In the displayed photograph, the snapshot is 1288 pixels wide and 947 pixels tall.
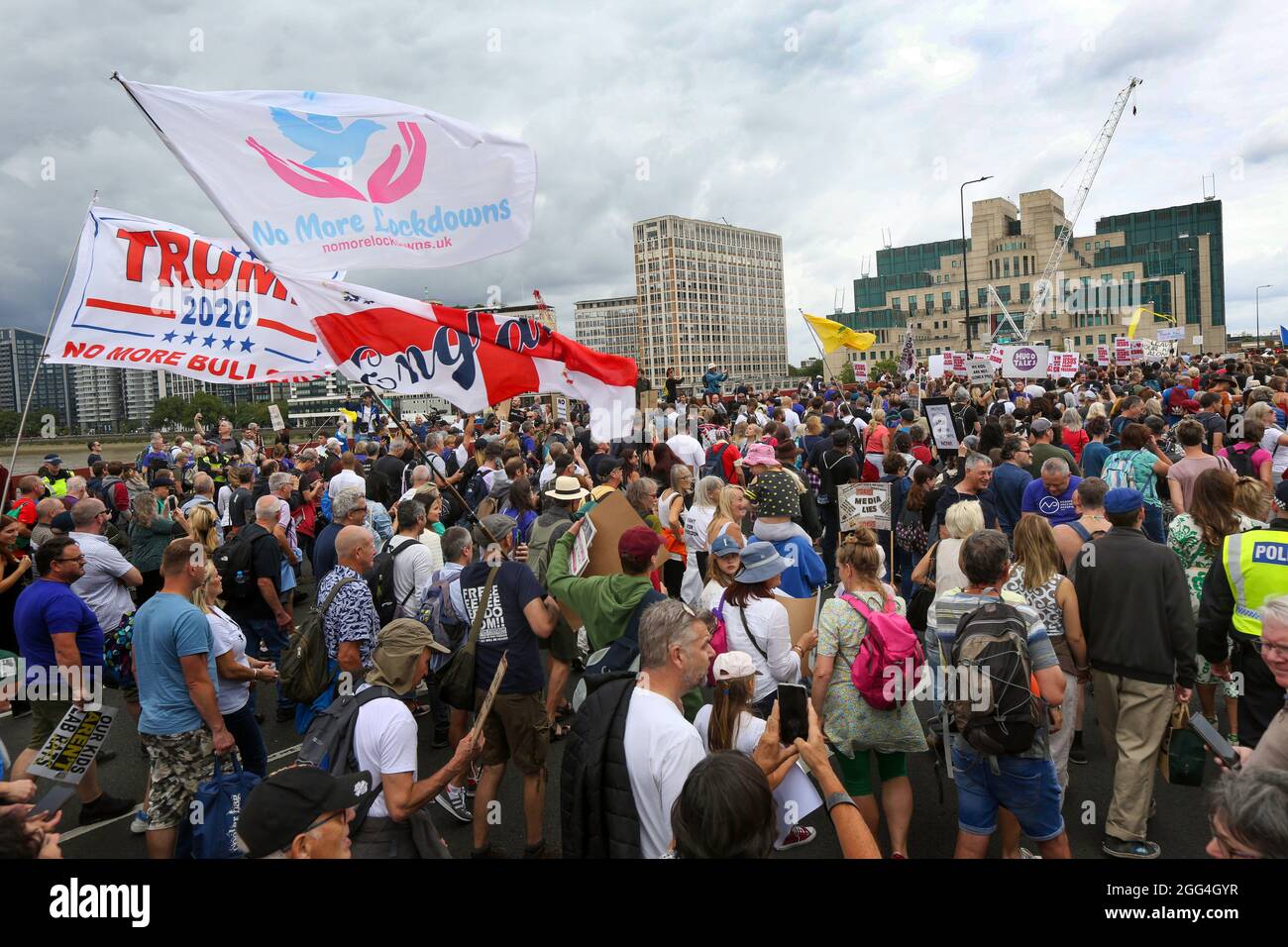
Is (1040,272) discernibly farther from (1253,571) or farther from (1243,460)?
(1253,571)

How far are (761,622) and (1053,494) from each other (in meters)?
3.90

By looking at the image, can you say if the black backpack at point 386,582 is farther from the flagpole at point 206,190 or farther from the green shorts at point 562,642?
the flagpole at point 206,190

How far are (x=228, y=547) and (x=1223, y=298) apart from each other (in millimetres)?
167237

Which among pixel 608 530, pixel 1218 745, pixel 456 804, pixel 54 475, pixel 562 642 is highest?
pixel 54 475

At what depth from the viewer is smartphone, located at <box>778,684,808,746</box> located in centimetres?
274

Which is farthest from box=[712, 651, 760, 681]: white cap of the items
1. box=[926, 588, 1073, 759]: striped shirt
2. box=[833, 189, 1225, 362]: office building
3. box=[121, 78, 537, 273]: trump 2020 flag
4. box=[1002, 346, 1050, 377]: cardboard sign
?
box=[833, 189, 1225, 362]: office building

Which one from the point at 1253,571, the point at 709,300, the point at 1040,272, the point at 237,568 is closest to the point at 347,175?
the point at 237,568

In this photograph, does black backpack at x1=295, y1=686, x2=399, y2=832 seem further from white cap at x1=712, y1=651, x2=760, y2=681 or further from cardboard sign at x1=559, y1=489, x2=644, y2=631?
cardboard sign at x1=559, y1=489, x2=644, y2=631

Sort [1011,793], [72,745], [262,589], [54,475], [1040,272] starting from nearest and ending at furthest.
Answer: [72,745] → [1011,793] → [262,589] → [54,475] → [1040,272]

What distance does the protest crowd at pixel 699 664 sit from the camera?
286 cm

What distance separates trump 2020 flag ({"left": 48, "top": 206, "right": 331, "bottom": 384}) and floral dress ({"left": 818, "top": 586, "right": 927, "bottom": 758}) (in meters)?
4.27

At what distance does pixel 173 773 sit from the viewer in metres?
4.24
